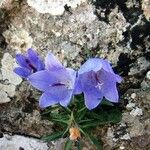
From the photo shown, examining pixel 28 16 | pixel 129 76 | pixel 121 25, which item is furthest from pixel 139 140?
pixel 28 16

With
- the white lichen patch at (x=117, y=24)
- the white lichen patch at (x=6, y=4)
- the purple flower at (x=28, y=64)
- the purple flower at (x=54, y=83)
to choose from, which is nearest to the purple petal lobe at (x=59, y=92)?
the purple flower at (x=54, y=83)

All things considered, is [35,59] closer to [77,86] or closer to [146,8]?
[77,86]

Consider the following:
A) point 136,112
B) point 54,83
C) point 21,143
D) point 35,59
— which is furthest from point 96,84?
point 21,143

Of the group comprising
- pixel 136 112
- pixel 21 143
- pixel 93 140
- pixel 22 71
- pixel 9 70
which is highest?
pixel 22 71

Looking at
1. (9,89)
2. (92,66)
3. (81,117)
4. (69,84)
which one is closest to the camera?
(92,66)

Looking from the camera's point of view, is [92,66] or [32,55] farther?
[32,55]

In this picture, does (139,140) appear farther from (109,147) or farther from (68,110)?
(68,110)
